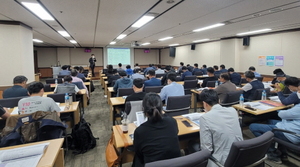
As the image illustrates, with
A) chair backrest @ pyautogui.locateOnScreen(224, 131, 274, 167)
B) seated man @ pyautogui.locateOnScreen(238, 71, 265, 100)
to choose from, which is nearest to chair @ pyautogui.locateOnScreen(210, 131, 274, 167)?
chair backrest @ pyautogui.locateOnScreen(224, 131, 274, 167)

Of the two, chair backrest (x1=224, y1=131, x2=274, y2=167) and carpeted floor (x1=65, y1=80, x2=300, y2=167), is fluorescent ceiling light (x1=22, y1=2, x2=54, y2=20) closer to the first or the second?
carpeted floor (x1=65, y1=80, x2=300, y2=167)

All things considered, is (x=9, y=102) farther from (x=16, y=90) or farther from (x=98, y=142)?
(x=98, y=142)

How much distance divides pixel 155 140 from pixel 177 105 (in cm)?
168

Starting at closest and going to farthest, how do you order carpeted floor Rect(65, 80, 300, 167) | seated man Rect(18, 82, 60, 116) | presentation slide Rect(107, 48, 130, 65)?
seated man Rect(18, 82, 60, 116) → carpeted floor Rect(65, 80, 300, 167) → presentation slide Rect(107, 48, 130, 65)

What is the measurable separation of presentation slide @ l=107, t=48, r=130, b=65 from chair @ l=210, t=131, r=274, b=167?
14870mm

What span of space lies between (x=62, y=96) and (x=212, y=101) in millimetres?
2855

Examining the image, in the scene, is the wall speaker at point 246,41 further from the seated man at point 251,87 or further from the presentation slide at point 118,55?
the presentation slide at point 118,55

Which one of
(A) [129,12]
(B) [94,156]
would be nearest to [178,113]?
(B) [94,156]

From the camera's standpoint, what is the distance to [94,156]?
9.37 feet

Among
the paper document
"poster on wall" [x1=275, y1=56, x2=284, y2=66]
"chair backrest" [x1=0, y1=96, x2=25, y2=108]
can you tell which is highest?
"poster on wall" [x1=275, y1=56, x2=284, y2=66]

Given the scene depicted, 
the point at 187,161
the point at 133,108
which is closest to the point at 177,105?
the point at 133,108

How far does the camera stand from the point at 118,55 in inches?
620

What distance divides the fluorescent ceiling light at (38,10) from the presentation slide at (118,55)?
36.3 ft

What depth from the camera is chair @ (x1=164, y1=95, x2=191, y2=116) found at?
9.67ft
